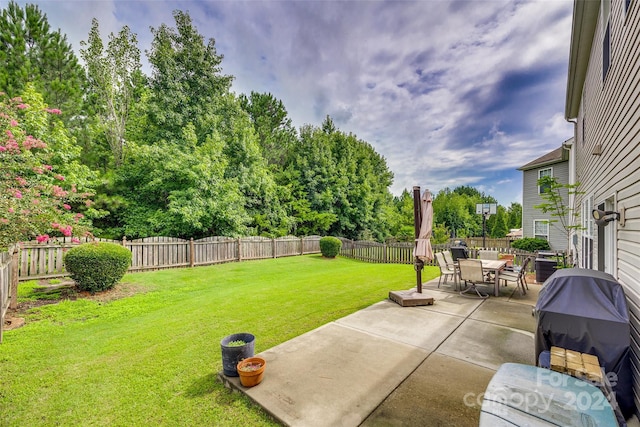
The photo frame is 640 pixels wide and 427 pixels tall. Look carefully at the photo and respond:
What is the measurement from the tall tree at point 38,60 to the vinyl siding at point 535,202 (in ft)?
86.2

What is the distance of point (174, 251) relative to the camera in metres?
11.1

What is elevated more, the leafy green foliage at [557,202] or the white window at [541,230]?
the leafy green foliage at [557,202]

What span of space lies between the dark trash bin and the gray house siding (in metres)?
8.72

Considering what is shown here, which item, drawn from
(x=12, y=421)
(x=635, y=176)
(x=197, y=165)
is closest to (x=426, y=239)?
(x=635, y=176)

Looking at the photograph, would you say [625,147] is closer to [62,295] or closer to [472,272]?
[472,272]

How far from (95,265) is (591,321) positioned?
9053mm

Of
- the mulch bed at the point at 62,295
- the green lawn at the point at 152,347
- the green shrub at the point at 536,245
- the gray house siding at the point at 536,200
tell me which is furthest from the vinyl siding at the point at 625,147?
the gray house siding at the point at 536,200

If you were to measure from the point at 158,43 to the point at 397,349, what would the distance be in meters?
20.1

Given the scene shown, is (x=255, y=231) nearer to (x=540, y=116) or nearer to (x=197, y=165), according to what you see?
(x=197, y=165)

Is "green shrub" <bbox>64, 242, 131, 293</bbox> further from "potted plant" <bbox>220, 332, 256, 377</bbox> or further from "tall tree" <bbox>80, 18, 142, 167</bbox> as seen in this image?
"tall tree" <bbox>80, 18, 142, 167</bbox>

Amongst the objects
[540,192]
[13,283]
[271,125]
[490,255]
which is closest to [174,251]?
[13,283]

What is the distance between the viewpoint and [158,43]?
15930 millimetres

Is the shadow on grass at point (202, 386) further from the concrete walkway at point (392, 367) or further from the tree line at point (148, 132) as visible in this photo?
the tree line at point (148, 132)

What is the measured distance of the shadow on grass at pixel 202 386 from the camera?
288 centimetres
